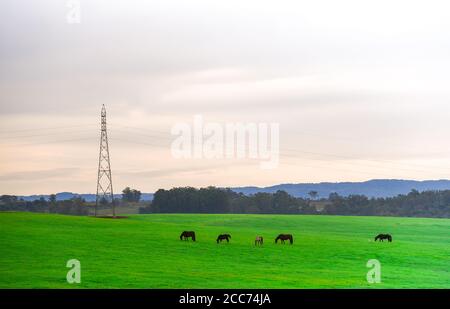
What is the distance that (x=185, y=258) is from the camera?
44219mm

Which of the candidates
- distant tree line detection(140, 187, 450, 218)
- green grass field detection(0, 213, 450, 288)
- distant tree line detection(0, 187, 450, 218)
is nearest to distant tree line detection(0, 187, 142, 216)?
distant tree line detection(0, 187, 450, 218)

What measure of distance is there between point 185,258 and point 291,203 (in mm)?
53071

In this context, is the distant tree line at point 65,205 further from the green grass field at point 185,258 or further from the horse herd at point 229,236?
the horse herd at point 229,236

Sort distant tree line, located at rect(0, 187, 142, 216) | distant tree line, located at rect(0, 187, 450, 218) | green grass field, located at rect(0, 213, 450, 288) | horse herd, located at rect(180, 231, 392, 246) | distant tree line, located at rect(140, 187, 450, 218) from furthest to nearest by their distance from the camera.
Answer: distant tree line, located at rect(140, 187, 450, 218), distant tree line, located at rect(0, 187, 450, 218), distant tree line, located at rect(0, 187, 142, 216), horse herd, located at rect(180, 231, 392, 246), green grass field, located at rect(0, 213, 450, 288)

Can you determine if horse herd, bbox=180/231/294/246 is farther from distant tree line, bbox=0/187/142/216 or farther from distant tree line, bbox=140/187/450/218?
distant tree line, bbox=140/187/450/218

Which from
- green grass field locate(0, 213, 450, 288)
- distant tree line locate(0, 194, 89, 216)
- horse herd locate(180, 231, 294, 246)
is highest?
distant tree line locate(0, 194, 89, 216)

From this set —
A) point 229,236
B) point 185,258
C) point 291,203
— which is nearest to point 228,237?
point 229,236

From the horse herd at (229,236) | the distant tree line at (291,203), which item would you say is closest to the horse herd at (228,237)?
the horse herd at (229,236)

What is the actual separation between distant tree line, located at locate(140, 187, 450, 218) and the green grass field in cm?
1998

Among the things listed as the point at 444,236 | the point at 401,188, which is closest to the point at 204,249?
the point at 444,236

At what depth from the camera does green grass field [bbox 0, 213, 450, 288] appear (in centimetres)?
3672

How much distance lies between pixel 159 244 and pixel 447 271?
18.0 meters

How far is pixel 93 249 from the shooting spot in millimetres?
48219

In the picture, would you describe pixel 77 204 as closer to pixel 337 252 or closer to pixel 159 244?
pixel 159 244
